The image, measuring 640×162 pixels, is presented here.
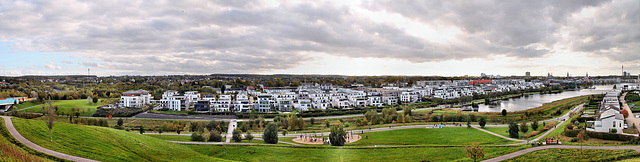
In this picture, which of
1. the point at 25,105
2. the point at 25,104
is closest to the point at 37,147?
the point at 25,105

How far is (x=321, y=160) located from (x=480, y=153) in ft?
29.4

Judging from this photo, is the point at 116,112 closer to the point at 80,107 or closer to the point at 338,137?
the point at 80,107

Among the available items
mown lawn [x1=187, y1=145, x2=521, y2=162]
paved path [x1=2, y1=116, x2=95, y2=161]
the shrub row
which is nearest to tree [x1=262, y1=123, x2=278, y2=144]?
mown lawn [x1=187, y1=145, x2=521, y2=162]

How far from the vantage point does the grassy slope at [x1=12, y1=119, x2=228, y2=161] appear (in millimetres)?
14283

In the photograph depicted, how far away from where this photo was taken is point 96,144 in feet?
51.7

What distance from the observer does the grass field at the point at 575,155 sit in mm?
15359

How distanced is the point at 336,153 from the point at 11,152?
52.1ft

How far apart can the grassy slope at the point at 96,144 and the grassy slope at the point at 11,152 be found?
2.28ft

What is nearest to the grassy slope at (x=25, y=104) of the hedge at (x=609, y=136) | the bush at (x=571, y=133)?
the bush at (x=571, y=133)

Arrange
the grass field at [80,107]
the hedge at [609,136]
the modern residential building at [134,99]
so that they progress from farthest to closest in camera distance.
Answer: the modern residential building at [134,99] < the grass field at [80,107] < the hedge at [609,136]

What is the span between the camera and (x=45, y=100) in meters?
53.4

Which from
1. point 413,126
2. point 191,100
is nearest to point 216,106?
point 191,100

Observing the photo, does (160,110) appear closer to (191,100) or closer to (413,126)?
(191,100)

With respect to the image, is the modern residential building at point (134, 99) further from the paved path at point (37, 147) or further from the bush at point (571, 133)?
the bush at point (571, 133)
